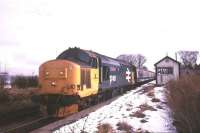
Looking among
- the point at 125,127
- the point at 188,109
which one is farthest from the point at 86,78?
the point at 188,109

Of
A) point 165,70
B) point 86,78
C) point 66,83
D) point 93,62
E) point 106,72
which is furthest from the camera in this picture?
point 165,70

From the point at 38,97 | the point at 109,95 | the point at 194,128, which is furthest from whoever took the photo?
the point at 109,95

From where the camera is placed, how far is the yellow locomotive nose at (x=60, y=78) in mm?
19203

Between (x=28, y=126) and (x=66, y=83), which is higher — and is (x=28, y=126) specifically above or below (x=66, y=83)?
below

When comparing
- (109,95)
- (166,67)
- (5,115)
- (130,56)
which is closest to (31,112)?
(5,115)

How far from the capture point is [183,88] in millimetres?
12867


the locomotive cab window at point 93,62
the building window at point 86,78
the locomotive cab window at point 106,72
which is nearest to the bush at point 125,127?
the building window at point 86,78

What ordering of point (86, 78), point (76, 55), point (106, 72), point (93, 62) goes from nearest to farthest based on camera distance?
point (86, 78), point (76, 55), point (93, 62), point (106, 72)

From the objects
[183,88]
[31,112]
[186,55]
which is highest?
[186,55]

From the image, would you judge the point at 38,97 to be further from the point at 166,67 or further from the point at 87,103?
the point at 166,67

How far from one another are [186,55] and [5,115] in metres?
110

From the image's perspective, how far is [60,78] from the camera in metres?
19.4

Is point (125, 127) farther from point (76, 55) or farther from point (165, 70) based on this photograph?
point (165, 70)

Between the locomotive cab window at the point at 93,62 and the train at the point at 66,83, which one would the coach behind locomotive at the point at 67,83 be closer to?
the train at the point at 66,83
